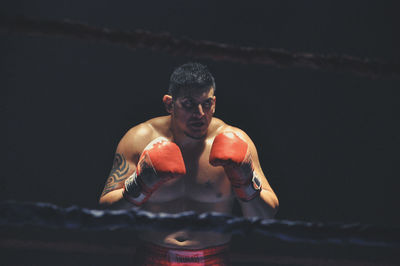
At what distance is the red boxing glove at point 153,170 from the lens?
117 centimetres

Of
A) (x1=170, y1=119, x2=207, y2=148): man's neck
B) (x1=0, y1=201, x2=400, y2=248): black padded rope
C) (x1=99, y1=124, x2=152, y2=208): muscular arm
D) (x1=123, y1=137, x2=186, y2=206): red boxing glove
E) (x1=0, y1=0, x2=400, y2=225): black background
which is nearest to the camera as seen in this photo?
(x1=0, y1=201, x2=400, y2=248): black padded rope

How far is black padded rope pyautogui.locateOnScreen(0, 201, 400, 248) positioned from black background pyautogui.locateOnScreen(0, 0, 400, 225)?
1133 millimetres

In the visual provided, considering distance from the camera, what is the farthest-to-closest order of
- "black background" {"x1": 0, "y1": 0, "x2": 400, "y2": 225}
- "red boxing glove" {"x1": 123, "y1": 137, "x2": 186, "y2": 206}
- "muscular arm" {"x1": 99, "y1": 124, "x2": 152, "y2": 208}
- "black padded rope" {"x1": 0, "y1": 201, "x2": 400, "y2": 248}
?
"black background" {"x1": 0, "y1": 0, "x2": 400, "y2": 225} < "muscular arm" {"x1": 99, "y1": 124, "x2": 152, "y2": 208} < "red boxing glove" {"x1": 123, "y1": 137, "x2": 186, "y2": 206} < "black padded rope" {"x1": 0, "y1": 201, "x2": 400, "y2": 248}

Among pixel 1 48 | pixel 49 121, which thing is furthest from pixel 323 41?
pixel 1 48

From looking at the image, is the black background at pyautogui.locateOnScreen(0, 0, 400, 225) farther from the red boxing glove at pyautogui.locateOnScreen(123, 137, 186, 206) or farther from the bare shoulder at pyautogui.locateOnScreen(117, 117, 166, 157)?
the red boxing glove at pyautogui.locateOnScreen(123, 137, 186, 206)

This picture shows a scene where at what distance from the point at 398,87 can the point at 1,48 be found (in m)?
1.88

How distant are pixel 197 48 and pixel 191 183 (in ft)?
2.45

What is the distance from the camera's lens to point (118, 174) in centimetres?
134

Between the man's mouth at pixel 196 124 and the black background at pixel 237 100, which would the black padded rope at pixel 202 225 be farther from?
the black background at pixel 237 100

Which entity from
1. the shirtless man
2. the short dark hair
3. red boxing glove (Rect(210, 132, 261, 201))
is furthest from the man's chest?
the short dark hair

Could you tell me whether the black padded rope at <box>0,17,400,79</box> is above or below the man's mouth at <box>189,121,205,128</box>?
above

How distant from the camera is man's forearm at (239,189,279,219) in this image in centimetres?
131

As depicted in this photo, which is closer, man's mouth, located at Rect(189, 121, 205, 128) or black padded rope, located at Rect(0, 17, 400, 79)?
black padded rope, located at Rect(0, 17, 400, 79)

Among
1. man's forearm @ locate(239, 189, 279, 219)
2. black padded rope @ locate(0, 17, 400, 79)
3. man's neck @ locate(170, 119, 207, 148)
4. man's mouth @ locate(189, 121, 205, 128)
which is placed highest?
black padded rope @ locate(0, 17, 400, 79)
